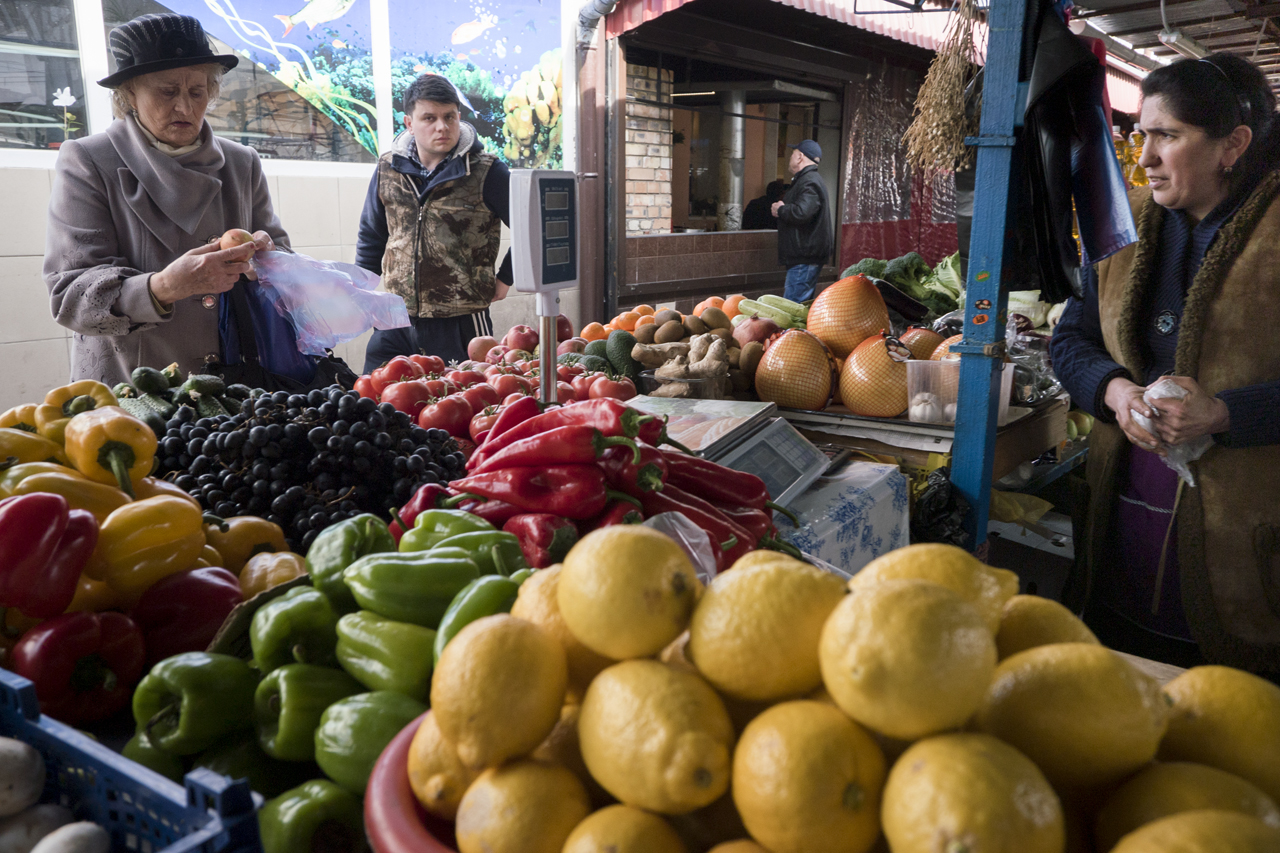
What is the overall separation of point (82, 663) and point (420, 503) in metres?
0.61

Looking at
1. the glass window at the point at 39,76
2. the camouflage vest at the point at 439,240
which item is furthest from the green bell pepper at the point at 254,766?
the glass window at the point at 39,76

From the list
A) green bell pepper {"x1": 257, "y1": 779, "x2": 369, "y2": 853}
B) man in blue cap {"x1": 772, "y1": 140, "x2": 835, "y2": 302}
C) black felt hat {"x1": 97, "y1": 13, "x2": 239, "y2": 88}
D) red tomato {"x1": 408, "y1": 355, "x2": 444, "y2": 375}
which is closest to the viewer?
green bell pepper {"x1": 257, "y1": 779, "x2": 369, "y2": 853}

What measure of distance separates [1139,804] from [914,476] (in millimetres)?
2457

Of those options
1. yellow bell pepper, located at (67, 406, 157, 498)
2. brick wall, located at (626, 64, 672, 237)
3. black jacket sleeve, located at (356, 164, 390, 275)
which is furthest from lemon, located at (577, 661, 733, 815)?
brick wall, located at (626, 64, 672, 237)

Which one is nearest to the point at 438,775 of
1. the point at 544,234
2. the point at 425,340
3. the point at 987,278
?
the point at 544,234

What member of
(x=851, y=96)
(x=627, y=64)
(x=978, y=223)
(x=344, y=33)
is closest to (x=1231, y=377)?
(x=978, y=223)

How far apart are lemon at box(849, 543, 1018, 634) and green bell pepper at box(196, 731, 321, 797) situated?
0.74 meters

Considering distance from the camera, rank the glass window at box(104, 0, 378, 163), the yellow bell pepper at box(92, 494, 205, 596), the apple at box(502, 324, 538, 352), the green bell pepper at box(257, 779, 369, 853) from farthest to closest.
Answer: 1. the glass window at box(104, 0, 378, 163)
2. the apple at box(502, 324, 538, 352)
3. the yellow bell pepper at box(92, 494, 205, 596)
4. the green bell pepper at box(257, 779, 369, 853)

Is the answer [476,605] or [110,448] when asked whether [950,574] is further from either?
[110,448]

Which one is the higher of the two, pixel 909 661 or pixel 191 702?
pixel 909 661

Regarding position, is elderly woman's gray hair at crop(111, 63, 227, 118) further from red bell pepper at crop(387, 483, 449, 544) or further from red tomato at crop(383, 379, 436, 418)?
red bell pepper at crop(387, 483, 449, 544)

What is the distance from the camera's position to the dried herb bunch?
3.10 m

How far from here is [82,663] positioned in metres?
1.17

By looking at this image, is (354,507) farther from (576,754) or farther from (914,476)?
(914,476)
